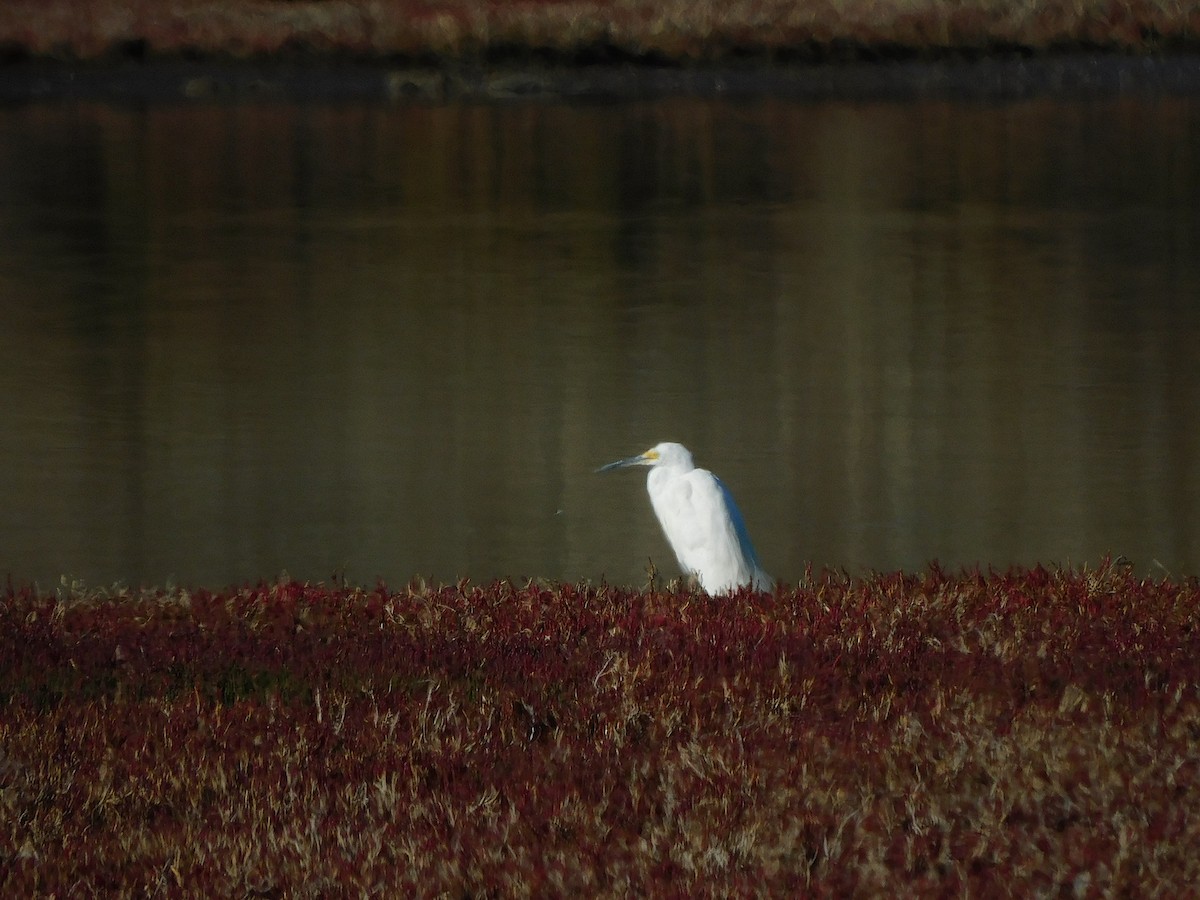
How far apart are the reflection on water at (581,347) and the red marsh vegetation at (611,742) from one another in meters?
3.30

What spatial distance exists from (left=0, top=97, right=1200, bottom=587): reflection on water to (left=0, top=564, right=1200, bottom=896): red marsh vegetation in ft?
10.8

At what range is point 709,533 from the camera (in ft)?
30.1

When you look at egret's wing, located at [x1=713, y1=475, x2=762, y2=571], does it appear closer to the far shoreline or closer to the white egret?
the white egret

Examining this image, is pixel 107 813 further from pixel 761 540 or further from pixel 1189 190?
pixel 1189 190

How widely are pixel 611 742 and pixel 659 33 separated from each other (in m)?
37.7

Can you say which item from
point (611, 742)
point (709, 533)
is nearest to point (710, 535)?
point (709, 533)

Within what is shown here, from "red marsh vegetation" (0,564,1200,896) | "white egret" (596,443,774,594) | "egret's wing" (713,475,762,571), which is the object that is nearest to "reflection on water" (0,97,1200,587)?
"white egret" (596,443,774,594)

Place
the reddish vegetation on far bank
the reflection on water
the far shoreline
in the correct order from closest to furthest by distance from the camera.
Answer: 1. the reflection on water
2. the far shoreline
3. the reddish vegetation on far bank

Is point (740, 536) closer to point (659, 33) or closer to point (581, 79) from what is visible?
point (581, 79)

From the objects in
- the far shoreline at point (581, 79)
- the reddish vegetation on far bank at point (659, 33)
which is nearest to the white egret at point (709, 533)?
the far shoreline at point (581, 79)

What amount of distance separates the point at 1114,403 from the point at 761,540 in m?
4.81

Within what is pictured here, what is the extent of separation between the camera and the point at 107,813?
5.95m

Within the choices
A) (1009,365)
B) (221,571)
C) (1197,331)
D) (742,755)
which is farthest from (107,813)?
(1197,331)

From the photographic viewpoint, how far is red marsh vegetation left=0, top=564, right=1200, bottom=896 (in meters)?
5.45
